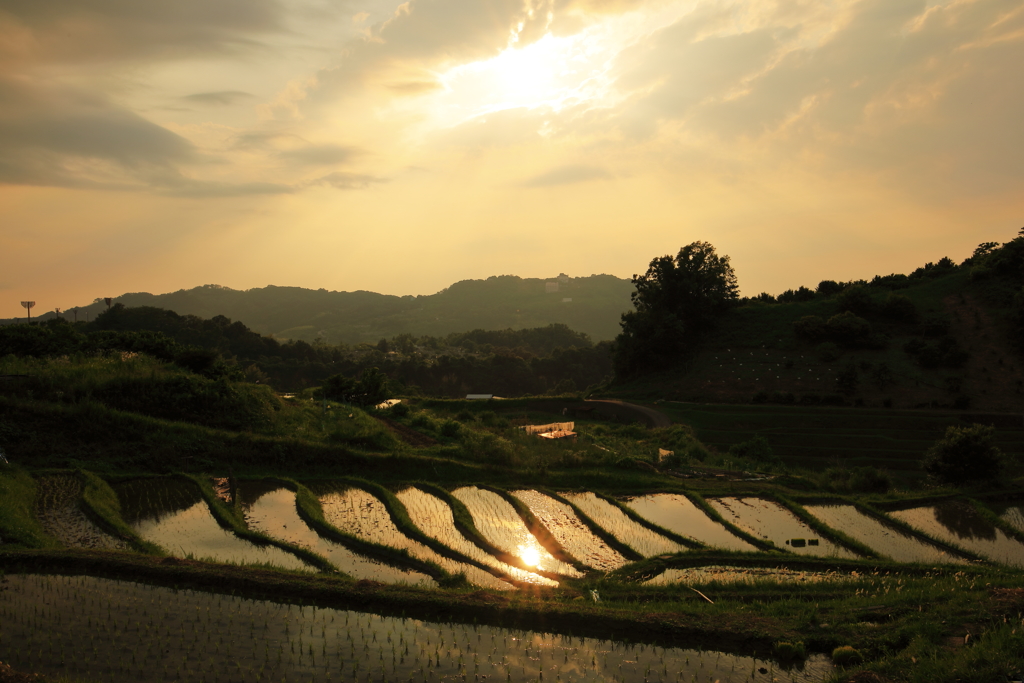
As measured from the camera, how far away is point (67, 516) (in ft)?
42.1

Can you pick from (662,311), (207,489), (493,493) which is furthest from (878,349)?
(207,489)

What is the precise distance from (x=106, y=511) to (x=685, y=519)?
13366 millimetres

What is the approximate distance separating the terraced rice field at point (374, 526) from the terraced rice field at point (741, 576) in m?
2.98

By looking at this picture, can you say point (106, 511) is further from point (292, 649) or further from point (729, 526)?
point (729, 526)

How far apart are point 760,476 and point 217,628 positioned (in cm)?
1668

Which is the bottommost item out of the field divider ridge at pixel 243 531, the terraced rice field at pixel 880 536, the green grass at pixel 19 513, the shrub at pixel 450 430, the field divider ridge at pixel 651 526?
the terraced rice field at pixel 880 536

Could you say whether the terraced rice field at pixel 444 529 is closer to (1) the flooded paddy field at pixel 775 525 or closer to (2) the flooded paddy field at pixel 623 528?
(2) the flooded paddy field at pixel 623 528

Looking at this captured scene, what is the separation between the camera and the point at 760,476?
19516 mm

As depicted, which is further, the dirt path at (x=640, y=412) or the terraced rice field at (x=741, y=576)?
the dirt path at (x=640, y=412)

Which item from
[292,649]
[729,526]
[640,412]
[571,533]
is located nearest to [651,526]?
[729,526]

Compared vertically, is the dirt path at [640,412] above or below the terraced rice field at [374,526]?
above

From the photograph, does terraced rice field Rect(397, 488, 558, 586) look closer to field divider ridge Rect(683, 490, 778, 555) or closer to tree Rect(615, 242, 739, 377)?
field divider ridge Rect(683, 490, 778, 555)

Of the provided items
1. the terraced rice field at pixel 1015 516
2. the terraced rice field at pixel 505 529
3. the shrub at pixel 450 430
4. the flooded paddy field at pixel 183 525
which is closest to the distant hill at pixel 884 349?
the terraced rice field at pixel 1015 516

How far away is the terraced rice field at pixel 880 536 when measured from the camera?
1213 centimetres
